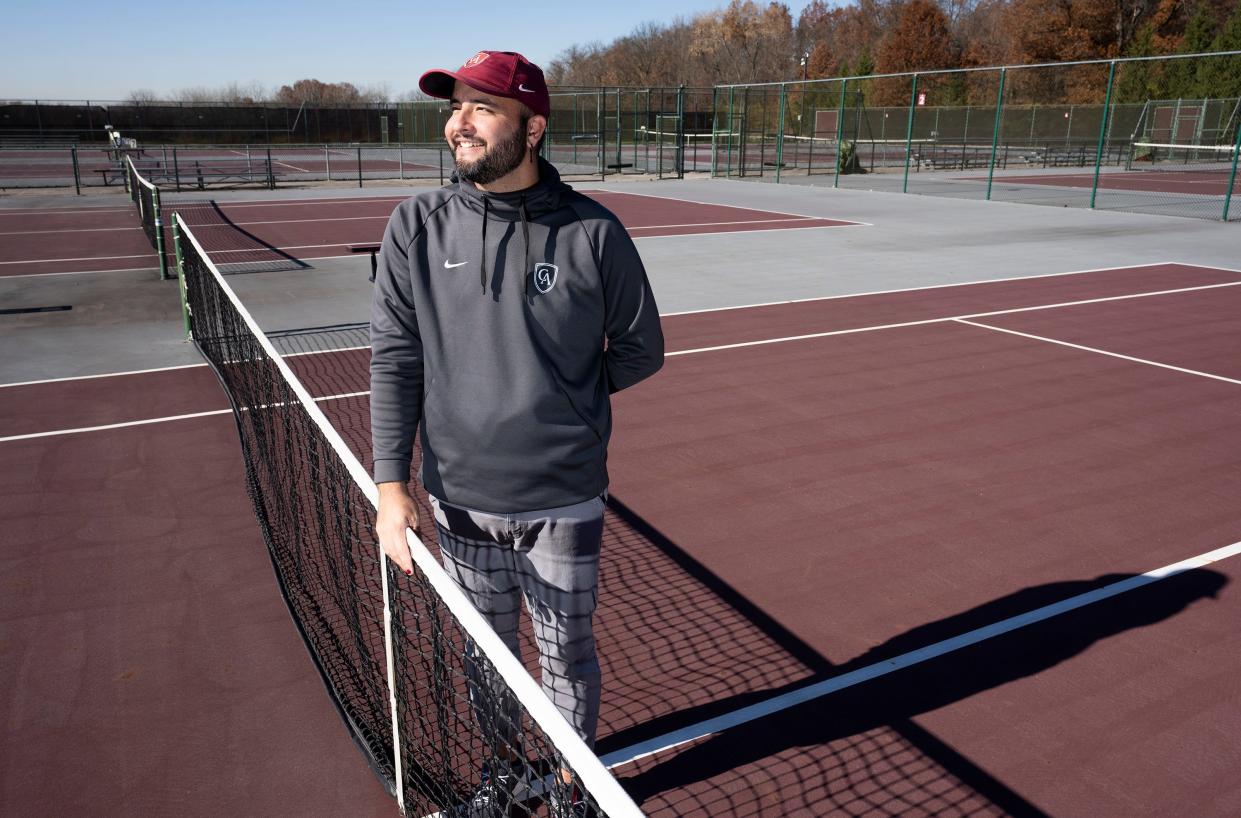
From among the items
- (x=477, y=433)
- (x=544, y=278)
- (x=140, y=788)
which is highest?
(x=544, y=278)

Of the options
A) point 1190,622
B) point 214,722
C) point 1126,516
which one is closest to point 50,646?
point 214,722

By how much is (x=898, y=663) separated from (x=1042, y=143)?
4883cm

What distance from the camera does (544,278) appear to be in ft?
8.77

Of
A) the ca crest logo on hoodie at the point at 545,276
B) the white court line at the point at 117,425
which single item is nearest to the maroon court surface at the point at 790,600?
the white court line at the point at 117,425

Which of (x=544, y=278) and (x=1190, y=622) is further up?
(x=544, y=278)

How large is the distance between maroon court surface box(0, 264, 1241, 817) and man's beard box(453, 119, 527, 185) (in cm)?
230

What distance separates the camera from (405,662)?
139 inches

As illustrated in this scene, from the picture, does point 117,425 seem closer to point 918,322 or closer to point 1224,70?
point 918,322

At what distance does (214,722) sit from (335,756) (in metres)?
0.61

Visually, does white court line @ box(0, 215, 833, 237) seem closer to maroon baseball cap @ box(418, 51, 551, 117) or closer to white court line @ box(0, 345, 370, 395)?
white court line @ box(0, 345, 370, 395)

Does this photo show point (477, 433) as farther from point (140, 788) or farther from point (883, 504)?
point (883, 504)

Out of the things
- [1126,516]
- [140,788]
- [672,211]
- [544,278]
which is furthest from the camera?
[672,211]

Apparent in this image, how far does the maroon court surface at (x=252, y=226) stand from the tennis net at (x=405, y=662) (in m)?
11.3

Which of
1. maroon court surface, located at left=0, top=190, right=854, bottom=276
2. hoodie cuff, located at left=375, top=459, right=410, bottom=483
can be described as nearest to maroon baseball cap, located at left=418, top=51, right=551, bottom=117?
hoodie cuff, located at left=375, top=459, right=410, bottom=483
